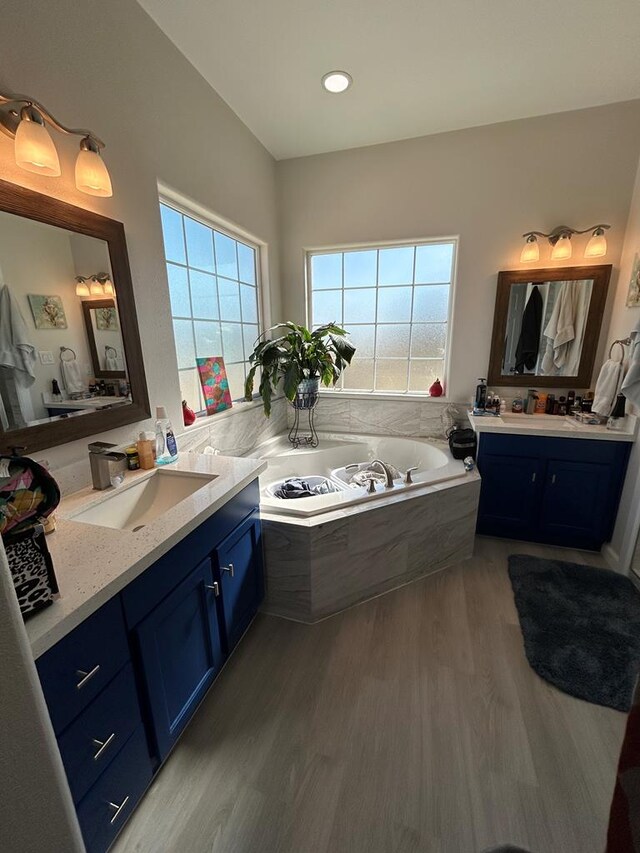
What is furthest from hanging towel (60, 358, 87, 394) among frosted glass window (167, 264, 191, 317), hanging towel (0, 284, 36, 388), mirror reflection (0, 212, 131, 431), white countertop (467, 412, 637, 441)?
white countertop (467, 412, 637, 441)

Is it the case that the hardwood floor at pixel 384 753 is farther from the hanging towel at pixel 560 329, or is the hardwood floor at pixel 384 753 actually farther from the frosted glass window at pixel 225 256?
the frosted glass window at pixel 225 256

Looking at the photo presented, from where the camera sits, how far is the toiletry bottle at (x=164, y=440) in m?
1.68

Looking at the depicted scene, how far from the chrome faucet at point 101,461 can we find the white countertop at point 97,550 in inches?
1.4

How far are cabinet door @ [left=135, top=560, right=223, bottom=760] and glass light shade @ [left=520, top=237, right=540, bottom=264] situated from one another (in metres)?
2.72

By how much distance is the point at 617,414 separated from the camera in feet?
7.16

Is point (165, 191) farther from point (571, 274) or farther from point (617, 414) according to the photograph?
point (617, 414)

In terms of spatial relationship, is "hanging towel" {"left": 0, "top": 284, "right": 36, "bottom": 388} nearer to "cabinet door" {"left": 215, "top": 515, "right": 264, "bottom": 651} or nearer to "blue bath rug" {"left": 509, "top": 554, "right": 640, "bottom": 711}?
"cabinet door" {"left": 215, "top": 515, "right": 264, "bottom": 651}

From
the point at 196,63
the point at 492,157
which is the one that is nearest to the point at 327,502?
the point at 196,63

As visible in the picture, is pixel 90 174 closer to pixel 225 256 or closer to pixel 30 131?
pixel 30 131

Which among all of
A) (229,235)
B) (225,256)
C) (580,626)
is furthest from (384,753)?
(229,235)

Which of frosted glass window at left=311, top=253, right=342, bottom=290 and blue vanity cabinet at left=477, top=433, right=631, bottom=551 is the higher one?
frosted glass window at left=311, top=253, right=342, bottom=290

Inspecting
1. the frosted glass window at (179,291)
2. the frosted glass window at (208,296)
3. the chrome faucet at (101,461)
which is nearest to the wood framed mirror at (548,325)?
the frosted glass window at (208,296)

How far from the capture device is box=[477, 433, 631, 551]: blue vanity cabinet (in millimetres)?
2205

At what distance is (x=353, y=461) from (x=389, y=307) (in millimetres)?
1328
